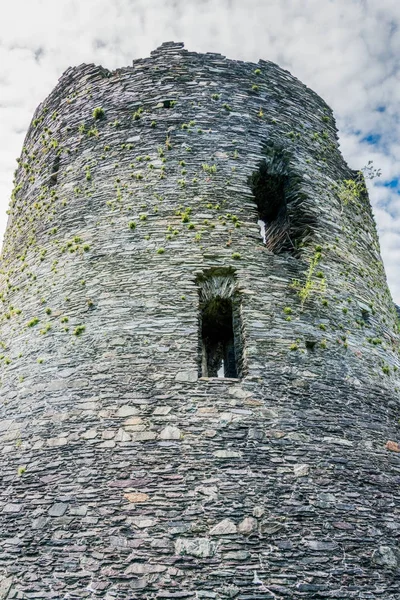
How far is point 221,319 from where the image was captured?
24.0 ft

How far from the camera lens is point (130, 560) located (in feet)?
15.6

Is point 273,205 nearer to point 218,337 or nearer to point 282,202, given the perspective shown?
point 282,202

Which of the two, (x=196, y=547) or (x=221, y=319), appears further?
(x=221, y=319)

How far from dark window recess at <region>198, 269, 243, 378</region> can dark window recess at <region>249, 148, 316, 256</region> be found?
1439 mm

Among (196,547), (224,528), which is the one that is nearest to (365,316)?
(224,528)

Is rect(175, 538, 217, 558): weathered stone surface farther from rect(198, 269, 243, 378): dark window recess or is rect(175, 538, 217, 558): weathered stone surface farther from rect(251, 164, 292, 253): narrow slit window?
rect(251, 164, 292, 253): narrow slit window

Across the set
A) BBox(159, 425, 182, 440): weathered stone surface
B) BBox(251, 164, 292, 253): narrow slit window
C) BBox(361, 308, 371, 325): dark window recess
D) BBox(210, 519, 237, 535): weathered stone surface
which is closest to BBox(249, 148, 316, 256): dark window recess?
BBox(251, 164, 292, 253): narrow slit window

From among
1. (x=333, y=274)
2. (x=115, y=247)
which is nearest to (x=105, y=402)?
(x=115, y=247)

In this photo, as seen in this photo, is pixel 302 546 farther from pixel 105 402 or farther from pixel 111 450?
pixel 105 402

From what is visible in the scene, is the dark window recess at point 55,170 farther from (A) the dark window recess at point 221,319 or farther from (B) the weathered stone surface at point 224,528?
(B) the weathered stone surface at point 224,528

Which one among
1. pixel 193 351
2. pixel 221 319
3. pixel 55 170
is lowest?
pixel 193 351

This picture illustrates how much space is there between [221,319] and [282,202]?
2476 millimetres

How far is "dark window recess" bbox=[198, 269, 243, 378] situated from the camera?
6574 mm

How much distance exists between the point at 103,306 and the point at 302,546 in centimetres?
375
